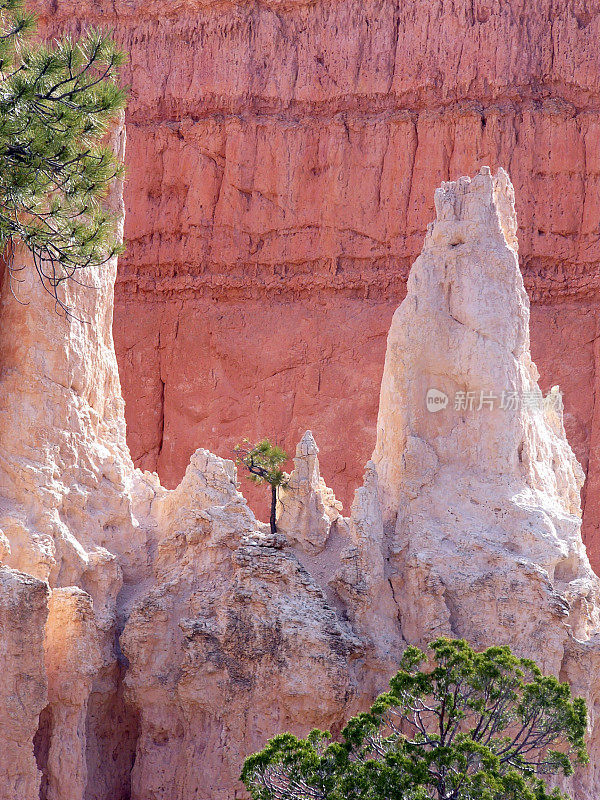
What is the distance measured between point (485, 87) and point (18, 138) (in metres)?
21.4

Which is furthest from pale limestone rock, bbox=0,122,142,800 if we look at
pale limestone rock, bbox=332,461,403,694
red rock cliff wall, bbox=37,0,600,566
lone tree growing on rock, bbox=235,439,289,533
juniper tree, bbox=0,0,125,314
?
red rock cliff wall, bbox=37,0,600,566

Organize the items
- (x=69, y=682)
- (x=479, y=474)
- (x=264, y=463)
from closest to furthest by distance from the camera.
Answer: (x=69, y=682) → (x=479, y=474) → (x=264, y=463)

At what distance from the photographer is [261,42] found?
3216 centimetres

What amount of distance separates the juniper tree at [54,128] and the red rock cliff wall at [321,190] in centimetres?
1754

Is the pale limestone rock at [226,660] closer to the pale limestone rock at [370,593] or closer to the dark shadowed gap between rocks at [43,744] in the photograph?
the pale limestone rock at [370,593]

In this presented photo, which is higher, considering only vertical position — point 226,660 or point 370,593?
point 370,593

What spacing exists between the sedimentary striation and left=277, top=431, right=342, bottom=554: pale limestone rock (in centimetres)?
3

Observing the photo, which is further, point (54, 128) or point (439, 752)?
point (54, 128)

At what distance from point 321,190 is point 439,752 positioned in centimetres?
2240

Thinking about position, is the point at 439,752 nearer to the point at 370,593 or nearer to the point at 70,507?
the point at 370,593

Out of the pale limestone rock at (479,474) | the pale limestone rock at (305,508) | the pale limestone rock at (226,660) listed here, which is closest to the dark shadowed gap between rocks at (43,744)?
the pale limestone rock at (226,660)

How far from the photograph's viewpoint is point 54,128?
37.8 ft

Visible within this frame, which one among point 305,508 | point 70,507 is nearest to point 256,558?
point 305,508

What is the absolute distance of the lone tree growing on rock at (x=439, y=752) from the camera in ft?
34.6
